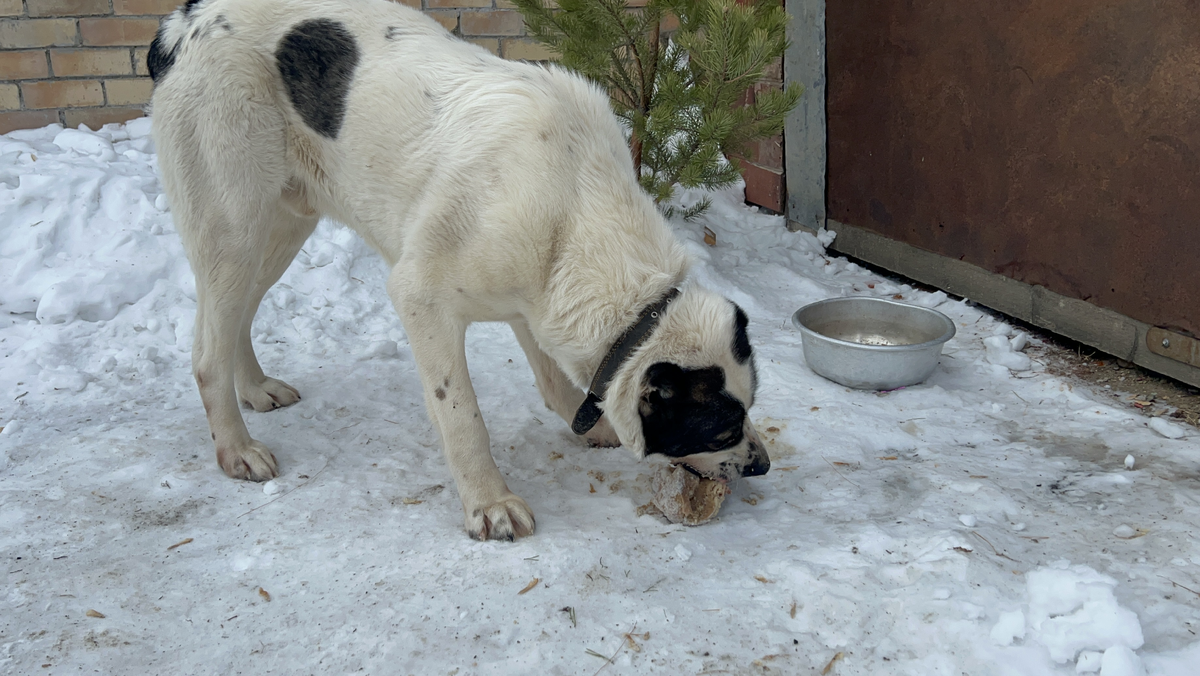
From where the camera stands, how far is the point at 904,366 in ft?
12.7

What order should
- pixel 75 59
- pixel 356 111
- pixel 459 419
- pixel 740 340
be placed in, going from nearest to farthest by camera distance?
pixel 740 340 < pixel 459 419 < pixel 356 111 < pixel 75 59

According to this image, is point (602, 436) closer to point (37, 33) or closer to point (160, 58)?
point (160, 58)

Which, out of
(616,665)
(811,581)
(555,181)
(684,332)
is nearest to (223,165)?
(555,181)

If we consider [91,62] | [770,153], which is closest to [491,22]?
[770,153]

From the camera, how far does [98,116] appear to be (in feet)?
19.2

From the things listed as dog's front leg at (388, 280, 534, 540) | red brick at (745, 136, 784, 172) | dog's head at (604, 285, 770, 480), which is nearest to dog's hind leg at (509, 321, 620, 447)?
dog's front leg at (388, 280, 534, 540)

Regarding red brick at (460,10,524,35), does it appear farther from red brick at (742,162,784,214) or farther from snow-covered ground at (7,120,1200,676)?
snow-covered ground at (7,120,1200,676)

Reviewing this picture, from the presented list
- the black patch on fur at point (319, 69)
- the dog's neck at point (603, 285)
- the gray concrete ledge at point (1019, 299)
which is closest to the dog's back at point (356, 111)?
the black patch on fur at point (319, 69)

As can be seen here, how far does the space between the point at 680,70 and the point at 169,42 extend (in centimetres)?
279

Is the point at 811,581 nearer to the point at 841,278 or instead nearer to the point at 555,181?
the point at 555,181

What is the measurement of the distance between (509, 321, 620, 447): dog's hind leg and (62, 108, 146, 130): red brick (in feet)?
14.0

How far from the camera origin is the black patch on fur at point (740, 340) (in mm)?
2627

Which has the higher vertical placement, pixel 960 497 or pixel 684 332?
pixel 684 332

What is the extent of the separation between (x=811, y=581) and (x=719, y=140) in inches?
115
